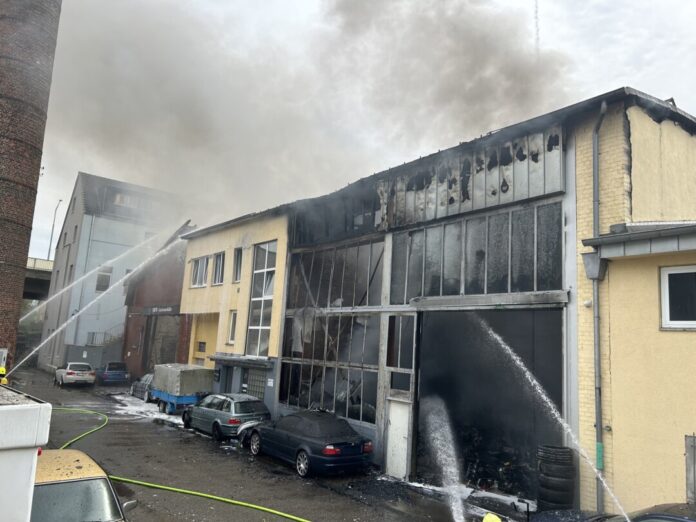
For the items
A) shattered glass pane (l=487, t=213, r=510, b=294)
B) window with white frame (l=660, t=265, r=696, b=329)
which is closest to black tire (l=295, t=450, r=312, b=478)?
shattered glass pane (l=487, t=213, r=510, b=294)

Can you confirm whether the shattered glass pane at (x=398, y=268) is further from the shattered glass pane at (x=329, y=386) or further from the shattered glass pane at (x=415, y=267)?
the shattered glass pane at (x=329, y=386)

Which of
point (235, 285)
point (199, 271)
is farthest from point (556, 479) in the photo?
point (199, 271)

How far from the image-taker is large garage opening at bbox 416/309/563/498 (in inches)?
389

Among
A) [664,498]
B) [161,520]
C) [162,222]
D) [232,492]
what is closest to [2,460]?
[161,520]

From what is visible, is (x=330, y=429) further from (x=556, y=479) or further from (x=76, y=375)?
(x=76, y=375)

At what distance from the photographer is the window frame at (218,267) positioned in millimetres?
23759

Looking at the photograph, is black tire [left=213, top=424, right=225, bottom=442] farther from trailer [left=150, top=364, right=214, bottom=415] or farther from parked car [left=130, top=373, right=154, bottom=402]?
parked car [left=130, top=373, right=154, bottom=402]

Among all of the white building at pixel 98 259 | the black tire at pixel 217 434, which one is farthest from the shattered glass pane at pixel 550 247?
the white building at pixel 98 259

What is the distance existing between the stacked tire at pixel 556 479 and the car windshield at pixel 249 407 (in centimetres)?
945

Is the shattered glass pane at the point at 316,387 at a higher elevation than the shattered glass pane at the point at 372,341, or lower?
Answer: lower

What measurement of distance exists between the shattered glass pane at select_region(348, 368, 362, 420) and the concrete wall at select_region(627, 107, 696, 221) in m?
8.63

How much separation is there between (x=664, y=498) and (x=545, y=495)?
1.85 meters

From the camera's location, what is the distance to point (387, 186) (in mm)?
14672

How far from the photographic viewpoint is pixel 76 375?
97.3ft
